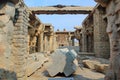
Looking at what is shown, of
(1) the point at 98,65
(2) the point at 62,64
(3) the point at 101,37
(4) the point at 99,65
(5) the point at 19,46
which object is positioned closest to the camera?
(5) the point at 19,46

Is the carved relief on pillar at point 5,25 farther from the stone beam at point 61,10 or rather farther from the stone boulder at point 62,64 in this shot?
the stone beam at point 61,10

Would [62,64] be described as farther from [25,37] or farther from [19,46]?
[19,46]

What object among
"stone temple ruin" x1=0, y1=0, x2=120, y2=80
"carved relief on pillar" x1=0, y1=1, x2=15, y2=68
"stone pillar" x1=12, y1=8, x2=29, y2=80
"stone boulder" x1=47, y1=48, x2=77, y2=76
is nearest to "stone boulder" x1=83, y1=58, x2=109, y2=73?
"stone temple ruin" x1=0, y1=0, x2=120, y2=80

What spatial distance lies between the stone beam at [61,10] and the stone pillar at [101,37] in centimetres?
175

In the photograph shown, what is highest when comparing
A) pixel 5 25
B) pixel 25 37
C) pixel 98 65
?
pixel 5 25

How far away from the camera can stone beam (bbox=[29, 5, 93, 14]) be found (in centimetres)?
1268

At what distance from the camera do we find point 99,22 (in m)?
10.9

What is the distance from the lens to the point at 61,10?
42.1 feet

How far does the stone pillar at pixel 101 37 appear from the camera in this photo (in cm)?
1050

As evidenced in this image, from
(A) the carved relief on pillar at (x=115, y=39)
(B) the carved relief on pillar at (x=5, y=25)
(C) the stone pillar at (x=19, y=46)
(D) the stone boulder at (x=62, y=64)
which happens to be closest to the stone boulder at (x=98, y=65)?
(D) the stone boulder at (x=62, y=64)

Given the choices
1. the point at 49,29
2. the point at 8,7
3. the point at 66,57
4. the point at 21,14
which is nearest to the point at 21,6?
the point at 21,14

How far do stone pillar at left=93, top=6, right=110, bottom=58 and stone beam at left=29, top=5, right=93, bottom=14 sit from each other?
175 cm

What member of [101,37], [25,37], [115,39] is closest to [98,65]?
[101,37]

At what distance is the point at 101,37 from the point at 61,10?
144 inches
